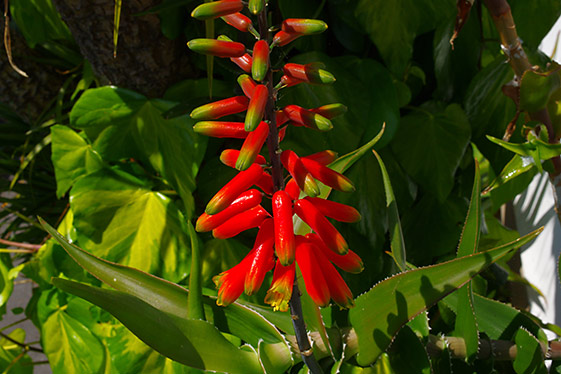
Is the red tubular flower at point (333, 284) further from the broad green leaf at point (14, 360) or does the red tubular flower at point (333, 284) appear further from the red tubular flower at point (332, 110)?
the broad green leaf at point (14, 360)

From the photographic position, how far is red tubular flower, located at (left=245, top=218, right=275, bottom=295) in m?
0.28

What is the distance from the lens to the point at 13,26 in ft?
2.98

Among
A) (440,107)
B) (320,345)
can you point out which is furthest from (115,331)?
(440,107)

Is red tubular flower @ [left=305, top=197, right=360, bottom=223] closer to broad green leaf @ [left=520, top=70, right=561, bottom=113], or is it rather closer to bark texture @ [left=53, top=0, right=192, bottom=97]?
broad green leaf @ [left=520, top=70, right=561, bottom=113]

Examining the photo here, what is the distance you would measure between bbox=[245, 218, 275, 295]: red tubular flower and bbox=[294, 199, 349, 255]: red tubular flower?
0.07ft

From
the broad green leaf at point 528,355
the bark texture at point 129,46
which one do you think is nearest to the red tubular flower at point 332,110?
the broad green leaf at point 528,355

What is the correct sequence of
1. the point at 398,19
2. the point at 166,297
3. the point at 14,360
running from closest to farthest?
the point at 166,297, the point at 398,19, the point at 14,360

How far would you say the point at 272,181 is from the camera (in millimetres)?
296

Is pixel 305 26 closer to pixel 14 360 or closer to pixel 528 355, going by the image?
pixel 528 355

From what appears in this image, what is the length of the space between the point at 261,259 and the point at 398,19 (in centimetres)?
42

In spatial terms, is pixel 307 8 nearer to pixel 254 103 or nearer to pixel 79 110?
pixel 79 110

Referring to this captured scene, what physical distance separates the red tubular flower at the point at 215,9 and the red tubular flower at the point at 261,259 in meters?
0.12

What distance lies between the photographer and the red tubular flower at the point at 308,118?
10.1 inches

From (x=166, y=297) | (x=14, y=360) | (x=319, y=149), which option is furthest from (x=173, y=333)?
(x=14, y=360)
